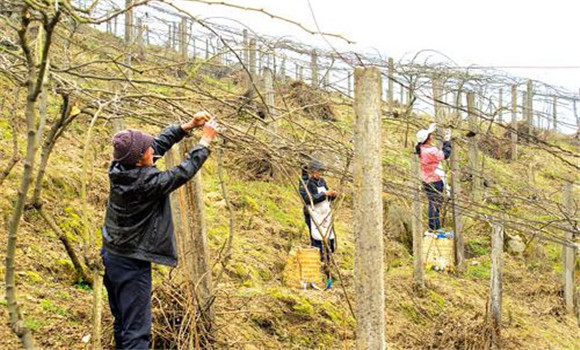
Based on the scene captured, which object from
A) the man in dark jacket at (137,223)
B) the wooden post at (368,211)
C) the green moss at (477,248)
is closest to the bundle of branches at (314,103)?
the wooden post at (368,211)

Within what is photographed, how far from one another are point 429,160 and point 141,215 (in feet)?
17.3

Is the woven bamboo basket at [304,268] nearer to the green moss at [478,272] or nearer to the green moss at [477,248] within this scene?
the green moss at [478,272]

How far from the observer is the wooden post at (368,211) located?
9.72 feet

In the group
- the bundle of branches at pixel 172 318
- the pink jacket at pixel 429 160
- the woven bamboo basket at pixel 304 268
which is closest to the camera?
the bundle of branches at pixel 172 318

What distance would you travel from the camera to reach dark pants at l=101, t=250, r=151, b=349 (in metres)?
3.16

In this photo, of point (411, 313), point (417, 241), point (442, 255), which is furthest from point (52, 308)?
point (442, 255)

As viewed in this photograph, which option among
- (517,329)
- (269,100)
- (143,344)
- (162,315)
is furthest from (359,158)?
(269,100)

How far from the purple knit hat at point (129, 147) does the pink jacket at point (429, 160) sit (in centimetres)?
517

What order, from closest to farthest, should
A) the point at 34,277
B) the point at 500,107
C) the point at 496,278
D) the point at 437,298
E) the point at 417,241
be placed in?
the point at 34,277 → the point at 500,107 → the point at 496,278 → the point at 417,241 → the point at 437,298

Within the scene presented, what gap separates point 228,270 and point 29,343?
13.3ft

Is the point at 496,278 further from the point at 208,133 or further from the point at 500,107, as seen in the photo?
the point at 208,133

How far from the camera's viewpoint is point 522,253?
10547 millimetres

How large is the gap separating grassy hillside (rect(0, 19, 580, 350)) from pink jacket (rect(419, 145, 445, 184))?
34cm

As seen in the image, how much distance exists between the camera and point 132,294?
3174 millimetres
